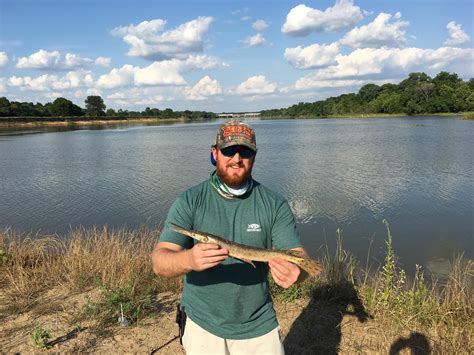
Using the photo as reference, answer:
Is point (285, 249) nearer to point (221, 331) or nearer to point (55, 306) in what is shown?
point (221, 331)

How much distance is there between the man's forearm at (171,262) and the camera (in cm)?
267

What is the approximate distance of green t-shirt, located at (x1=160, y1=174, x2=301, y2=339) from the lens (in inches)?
117

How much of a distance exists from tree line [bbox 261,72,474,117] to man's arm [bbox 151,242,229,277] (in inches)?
5112

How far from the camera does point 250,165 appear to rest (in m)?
3.18

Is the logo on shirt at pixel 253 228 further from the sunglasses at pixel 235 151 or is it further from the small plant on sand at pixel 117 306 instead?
the small plant on sand at pixel 117 306

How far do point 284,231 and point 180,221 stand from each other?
84 cm

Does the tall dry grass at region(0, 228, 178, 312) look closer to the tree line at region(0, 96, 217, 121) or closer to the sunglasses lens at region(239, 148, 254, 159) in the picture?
the sunglasses lens at region(239, 148, 254, 159)

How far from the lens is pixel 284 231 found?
306cm

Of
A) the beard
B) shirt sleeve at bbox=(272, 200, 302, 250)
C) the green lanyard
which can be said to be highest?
the beard

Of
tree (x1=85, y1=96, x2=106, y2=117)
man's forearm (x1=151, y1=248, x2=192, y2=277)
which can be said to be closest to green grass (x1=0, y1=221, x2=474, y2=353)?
man's forearm (x1=151, y1=248, x2=192, y2=277)

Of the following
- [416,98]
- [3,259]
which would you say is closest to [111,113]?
[416,98]

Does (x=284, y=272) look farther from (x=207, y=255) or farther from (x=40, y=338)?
(x=40, y=338)

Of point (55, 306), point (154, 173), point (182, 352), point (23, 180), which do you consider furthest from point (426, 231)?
point (23, 180)

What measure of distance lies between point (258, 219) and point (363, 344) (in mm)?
3276
